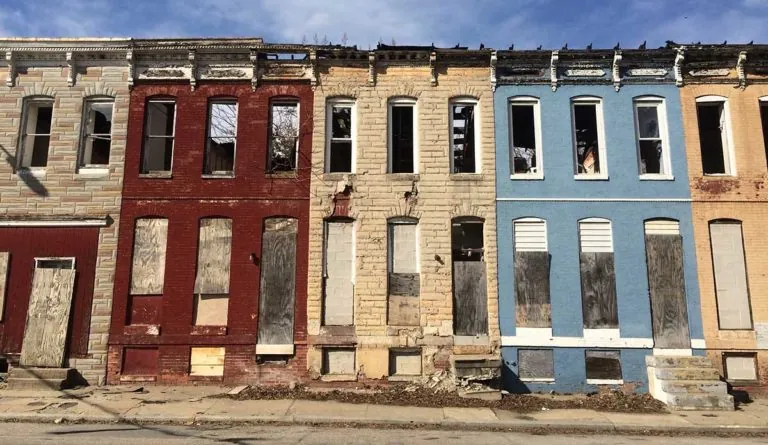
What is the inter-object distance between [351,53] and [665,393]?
1090cm

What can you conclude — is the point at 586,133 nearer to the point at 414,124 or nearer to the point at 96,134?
the point at 414,124

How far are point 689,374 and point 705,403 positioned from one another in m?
0.69

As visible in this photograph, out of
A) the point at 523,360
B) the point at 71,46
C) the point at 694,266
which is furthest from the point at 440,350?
the point at 71,46

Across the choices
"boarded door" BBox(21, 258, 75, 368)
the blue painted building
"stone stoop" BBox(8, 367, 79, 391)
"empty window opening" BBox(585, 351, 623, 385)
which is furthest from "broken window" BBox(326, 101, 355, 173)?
"stone stoop" BBox(8, 367, 79, 391)

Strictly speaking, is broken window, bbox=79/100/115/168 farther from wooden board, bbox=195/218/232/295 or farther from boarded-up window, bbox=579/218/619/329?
boarded-up window, bbox=579/218/619/329

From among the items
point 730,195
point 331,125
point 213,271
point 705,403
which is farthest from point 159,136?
point 730,195

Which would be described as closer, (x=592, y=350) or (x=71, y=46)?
(x=592, y=350)

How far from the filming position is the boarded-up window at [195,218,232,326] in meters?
13.5

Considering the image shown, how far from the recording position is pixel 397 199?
13.9m

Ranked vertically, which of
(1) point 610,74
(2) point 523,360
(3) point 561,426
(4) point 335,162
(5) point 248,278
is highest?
(1) point 610,74

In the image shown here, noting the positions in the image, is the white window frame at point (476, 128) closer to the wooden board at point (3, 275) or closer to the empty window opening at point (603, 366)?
the empty window opening at point (603, 366)

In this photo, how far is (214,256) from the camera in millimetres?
13797

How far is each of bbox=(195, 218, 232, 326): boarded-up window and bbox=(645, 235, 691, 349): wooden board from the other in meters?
10.4

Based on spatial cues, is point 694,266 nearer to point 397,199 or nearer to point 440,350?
point 440,350
